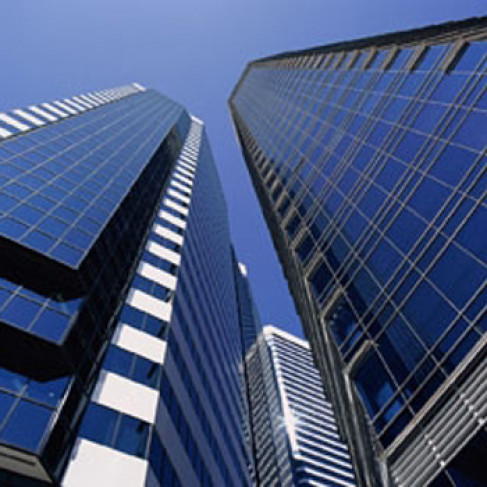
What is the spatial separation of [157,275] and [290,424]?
7832cm

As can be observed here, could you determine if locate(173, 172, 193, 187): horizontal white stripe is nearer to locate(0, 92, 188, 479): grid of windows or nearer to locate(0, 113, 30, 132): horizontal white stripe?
locate(0, 92, 188, 479): grid of windows

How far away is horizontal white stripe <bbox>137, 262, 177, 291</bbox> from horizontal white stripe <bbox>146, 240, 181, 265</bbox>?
235 cm

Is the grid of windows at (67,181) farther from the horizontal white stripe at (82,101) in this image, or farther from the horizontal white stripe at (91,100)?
the horizontal white stripe at (91,100)

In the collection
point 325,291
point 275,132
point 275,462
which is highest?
point 275,132

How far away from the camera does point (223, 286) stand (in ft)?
194

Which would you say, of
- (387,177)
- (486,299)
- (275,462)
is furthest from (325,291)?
(275,462)

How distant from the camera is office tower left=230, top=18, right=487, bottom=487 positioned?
15102mm

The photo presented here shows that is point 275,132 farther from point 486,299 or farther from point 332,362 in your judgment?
point 486,299

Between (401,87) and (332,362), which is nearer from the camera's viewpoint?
(332,362)

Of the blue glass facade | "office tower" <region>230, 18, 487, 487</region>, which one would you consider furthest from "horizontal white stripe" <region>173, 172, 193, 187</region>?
"office tower" <region>230, 18, 487, 487</region>

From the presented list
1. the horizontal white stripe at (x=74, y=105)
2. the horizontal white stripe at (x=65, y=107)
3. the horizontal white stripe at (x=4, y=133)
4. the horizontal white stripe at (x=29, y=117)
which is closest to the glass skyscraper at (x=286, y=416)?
the horizontal white stripe at (x=65, y=107)

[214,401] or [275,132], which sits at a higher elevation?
[275,132]

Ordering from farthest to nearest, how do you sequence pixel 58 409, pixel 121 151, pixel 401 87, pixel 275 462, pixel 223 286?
pixel 275 462
pixel 223 286
pixel 121 151
pixel 401 87
pixel 58 409

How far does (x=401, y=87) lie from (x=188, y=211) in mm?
27584
